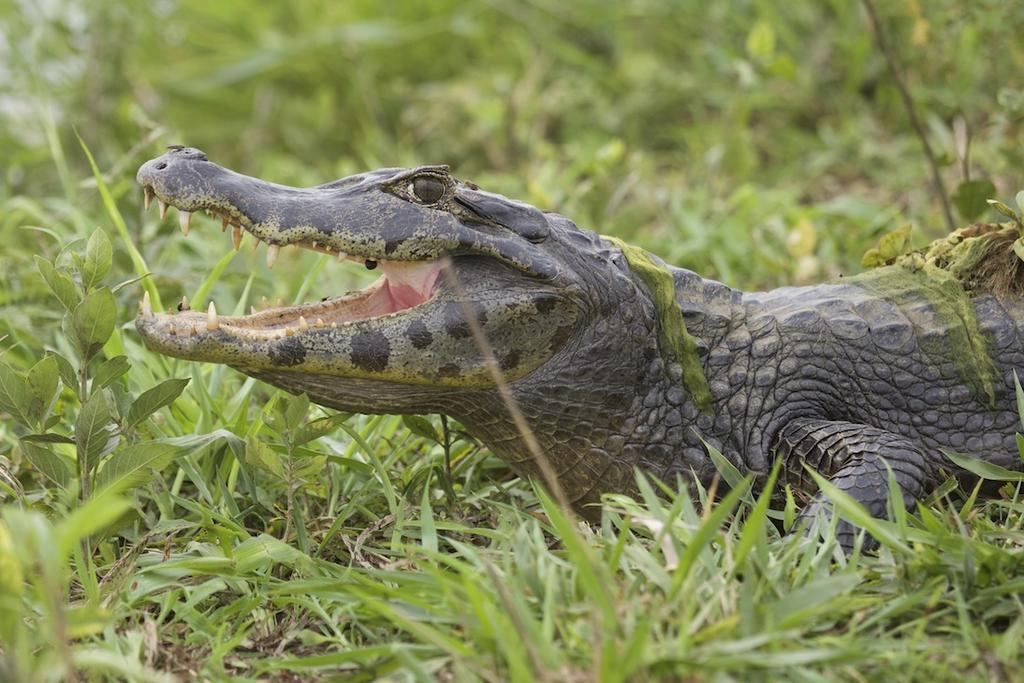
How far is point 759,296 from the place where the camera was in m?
3.42

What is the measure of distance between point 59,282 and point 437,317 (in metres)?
0.95

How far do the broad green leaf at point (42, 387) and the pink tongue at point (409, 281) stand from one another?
0.88 m

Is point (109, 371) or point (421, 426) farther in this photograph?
point (421, 426)

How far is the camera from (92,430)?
9.08 ft

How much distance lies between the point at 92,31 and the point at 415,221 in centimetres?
508

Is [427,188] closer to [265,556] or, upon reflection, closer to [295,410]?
[295,410]

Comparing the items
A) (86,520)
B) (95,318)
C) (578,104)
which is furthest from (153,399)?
(578,104)

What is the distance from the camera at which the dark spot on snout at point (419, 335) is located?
2.89 m

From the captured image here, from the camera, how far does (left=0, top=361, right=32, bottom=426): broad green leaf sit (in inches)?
108

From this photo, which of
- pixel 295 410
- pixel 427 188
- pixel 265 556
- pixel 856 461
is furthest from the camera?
pixel 427 188

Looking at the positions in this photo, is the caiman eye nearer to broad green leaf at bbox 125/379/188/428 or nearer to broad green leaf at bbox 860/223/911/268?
broad green leaf at bbox 125/379/188/428

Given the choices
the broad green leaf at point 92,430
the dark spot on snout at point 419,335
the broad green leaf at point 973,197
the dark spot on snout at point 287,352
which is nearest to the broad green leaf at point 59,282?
the broad green leaf at point 92,430

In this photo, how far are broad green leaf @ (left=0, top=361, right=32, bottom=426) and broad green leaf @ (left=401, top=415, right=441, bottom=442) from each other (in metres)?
1.03

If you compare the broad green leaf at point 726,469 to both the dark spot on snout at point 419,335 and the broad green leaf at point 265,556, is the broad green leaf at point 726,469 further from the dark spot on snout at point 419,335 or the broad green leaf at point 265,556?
the broad green leaf at point 265,556
